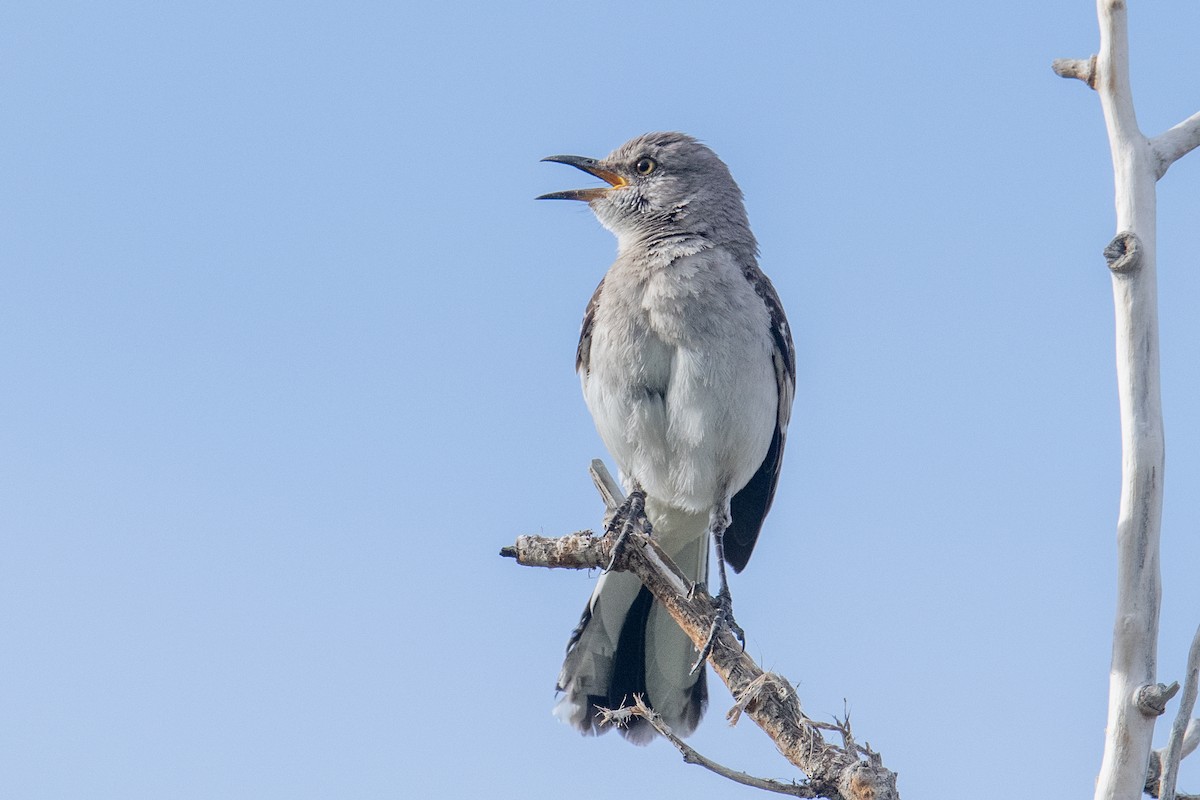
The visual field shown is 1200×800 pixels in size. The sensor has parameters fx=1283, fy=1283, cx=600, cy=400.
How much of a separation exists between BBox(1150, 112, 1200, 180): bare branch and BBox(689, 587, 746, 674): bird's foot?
279 centimetres

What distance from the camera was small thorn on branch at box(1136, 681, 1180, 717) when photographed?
13.2ft

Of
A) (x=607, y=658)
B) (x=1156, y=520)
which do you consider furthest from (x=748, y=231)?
(x=1156, y=520)

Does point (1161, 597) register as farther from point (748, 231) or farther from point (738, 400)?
point (748, 231)

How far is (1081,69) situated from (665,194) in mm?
3791

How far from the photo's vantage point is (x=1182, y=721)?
4.22 m

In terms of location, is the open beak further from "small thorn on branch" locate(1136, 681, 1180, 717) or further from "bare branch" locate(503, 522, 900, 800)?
"small thorn on branch" locate(1136, 681, 1180, 717)

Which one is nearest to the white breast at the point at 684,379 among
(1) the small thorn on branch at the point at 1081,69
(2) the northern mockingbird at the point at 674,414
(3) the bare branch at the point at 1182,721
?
(2) the northern mockingbird at the point at 674,414

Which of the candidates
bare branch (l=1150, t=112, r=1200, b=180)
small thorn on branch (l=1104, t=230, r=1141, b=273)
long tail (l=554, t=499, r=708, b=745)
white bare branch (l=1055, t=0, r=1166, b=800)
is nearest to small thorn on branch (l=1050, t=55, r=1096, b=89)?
white bare branch (l=1055, t=0, r=1166, b=800)

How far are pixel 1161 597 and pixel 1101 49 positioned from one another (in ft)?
6.46

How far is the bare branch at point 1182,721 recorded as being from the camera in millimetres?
4164

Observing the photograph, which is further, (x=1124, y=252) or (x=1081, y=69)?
(x=1081, y=69)

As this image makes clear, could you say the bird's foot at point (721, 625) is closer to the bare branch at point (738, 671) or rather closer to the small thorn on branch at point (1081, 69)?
the bare branch at point (738, 671)

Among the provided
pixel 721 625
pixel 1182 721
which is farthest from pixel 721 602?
pixel 1182 721

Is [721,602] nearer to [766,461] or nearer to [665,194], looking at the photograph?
[766,461]
